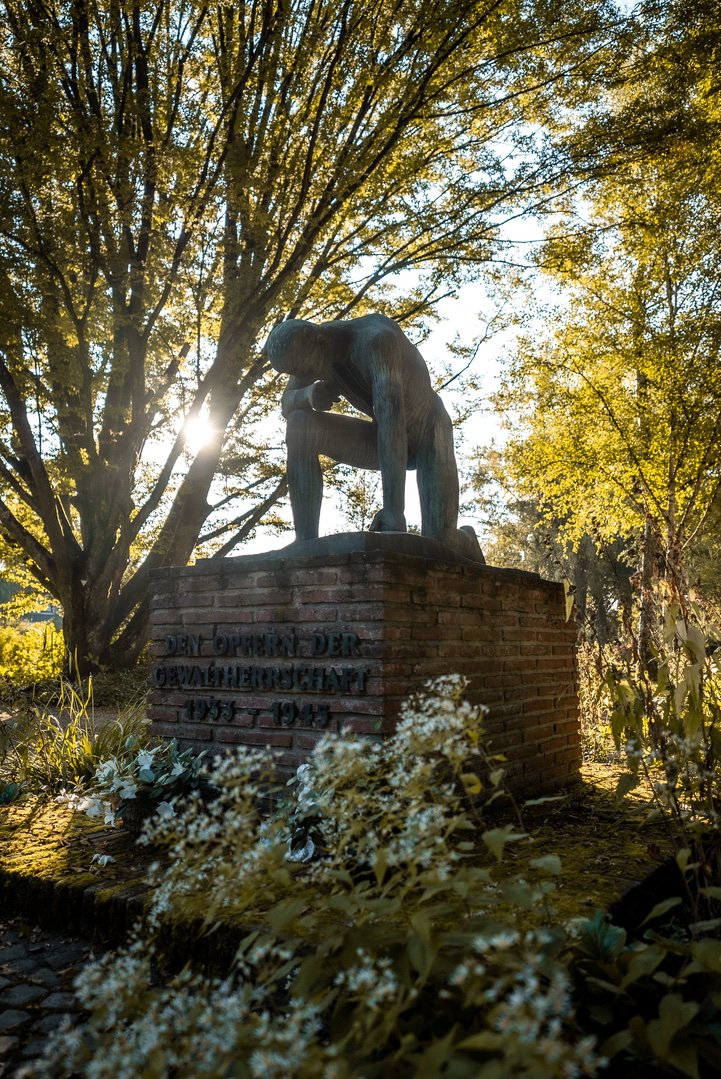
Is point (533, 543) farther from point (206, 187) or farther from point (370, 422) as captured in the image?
point (370, 422)

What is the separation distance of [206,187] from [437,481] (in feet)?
17.9

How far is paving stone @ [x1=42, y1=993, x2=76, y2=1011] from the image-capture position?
1.98m

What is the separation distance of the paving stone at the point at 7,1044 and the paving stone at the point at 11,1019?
0.03m

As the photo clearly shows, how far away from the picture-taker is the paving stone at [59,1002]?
6.49 feet

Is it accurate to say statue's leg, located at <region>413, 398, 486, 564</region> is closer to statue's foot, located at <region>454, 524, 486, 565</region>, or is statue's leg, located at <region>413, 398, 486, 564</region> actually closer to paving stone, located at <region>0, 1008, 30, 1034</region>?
statue's foot, located at <region>454, 524, 486, 565</region>

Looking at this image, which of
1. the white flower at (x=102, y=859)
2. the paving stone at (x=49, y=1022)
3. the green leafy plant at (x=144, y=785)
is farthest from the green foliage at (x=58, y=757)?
the paving stone at (x=49, y=1022)

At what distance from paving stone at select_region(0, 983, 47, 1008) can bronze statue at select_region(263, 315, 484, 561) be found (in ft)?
6.94

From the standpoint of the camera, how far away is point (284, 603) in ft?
10.6

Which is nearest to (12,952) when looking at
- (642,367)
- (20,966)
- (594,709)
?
(20,966)

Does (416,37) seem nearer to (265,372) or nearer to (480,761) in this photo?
(265,372)

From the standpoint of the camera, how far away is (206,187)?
24.8 feet

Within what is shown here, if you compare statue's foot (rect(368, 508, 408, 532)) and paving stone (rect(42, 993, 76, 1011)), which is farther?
statue's foot (rect(368, 508, 408, 532))

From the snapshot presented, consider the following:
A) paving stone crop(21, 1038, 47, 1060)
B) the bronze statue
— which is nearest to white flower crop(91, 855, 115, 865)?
paving stone crop(21, 1038, 47, 1060)

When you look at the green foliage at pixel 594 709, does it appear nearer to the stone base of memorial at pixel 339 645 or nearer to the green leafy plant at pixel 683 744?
the stone base of memorial at pixel 339 645
